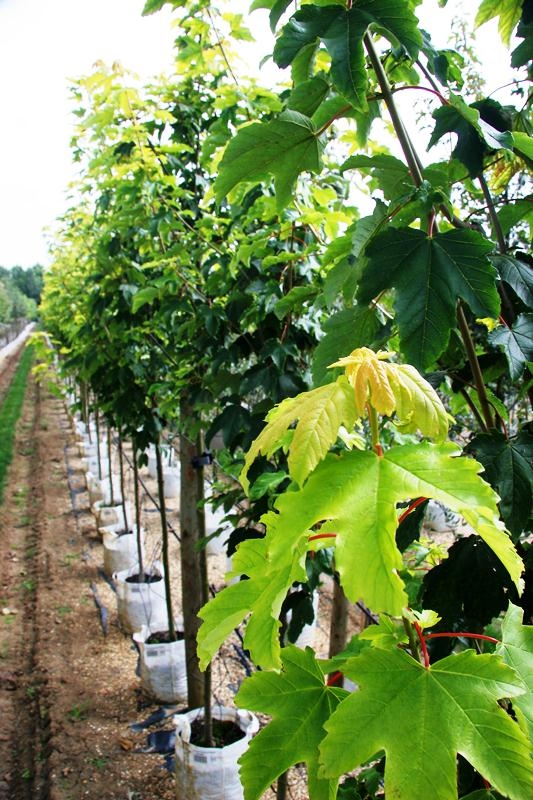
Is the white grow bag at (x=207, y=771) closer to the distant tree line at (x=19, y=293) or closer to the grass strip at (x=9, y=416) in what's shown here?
the grass strip at (x=9, y=416)

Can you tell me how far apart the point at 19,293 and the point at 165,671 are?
6591 cm

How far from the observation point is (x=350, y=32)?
2.79 feet

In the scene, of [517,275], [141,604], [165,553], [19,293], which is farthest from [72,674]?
[19,293]

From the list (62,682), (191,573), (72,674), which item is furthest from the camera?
(72,674)

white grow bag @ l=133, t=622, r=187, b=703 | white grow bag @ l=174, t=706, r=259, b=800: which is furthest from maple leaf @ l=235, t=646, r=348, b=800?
white grow bag @ l=133, t=622, r=187, b=703

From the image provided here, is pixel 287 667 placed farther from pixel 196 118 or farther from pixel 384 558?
pixel 196 118

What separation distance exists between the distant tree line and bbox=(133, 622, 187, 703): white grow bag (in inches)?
878

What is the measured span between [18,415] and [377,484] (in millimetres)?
17772

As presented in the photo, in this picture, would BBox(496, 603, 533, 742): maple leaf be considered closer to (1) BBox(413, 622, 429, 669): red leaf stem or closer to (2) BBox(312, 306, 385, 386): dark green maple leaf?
(1) BBox(413, 622, 429, 669): red leaf stem

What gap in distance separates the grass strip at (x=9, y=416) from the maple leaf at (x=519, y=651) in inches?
375

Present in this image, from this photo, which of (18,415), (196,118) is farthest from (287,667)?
(18,415)

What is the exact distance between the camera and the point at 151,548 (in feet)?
22.3

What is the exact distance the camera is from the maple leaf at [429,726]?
57cm

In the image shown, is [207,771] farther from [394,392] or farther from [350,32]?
[350,32]
